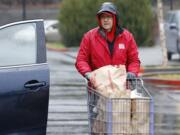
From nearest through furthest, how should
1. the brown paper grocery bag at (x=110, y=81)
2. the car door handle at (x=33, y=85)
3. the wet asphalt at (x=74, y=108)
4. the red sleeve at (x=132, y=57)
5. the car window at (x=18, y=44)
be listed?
the brown paper grocery bag at (x=110, y=81) → the red sleeve at (x=132, y=57) → the car door handle at (x=33, y=85) → the car window at (x=18, y=44) → the wet asphalt at (x=74, y=108)

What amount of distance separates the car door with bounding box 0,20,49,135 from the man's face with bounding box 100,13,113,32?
76 centimetres

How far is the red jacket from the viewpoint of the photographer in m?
7.39

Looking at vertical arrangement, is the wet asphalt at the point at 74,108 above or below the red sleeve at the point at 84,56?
below

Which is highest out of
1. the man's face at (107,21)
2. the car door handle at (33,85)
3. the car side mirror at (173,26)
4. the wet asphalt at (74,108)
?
the car side mirror at (173,26)

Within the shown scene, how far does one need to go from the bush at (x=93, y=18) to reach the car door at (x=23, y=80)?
2496cm

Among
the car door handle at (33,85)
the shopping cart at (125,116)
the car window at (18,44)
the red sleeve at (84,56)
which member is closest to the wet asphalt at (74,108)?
the car window at (18,44)

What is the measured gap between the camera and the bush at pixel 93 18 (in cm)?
3300

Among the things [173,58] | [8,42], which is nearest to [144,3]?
[173,58]

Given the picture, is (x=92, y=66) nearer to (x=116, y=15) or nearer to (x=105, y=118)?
(x=116, y=15)

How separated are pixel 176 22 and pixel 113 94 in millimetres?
18158

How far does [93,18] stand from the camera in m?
33.3

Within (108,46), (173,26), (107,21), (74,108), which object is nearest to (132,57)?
(108,46)

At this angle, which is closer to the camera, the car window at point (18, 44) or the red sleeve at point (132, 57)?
the red sleeve at point (132, 57)

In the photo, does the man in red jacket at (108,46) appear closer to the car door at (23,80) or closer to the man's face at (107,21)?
the man's face at (107,21)
